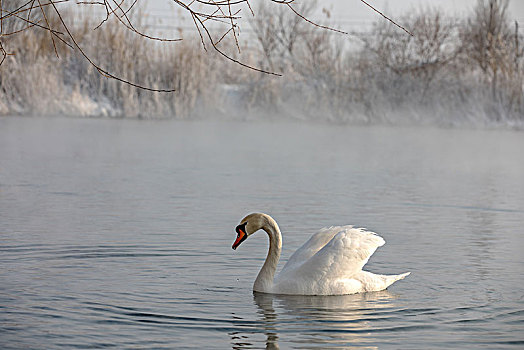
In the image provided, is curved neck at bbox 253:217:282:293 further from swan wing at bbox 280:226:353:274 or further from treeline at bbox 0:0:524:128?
treeline at bbox 0:0:524:128

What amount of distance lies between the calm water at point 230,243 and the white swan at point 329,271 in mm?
96

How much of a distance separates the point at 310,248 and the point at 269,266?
13.3 inches

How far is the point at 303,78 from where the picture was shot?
29266 mm

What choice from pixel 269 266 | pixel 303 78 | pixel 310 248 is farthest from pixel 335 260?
pixel 303 78

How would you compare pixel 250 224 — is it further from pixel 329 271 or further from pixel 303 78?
pixel 303 78

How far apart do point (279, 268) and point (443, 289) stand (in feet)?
4.35

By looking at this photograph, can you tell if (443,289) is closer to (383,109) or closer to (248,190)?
Answer: (248,190)

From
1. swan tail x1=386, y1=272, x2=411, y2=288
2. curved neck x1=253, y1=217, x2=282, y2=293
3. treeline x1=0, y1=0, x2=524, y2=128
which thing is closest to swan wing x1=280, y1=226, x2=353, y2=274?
curved neck x1=253, y1=217, x2=282, y2=293

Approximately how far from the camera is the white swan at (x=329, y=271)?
6172mm

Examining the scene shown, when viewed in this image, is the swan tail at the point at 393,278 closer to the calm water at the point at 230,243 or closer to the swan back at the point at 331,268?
the calm water at the point at 230,243

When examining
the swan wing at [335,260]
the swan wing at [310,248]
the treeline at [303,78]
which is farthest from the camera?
the treeline at [303,78]

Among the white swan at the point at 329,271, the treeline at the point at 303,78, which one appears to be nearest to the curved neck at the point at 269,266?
the white swan at the point at 329,271

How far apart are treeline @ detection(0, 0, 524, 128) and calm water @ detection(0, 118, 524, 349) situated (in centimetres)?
823

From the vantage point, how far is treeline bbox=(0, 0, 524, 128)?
26078mm
